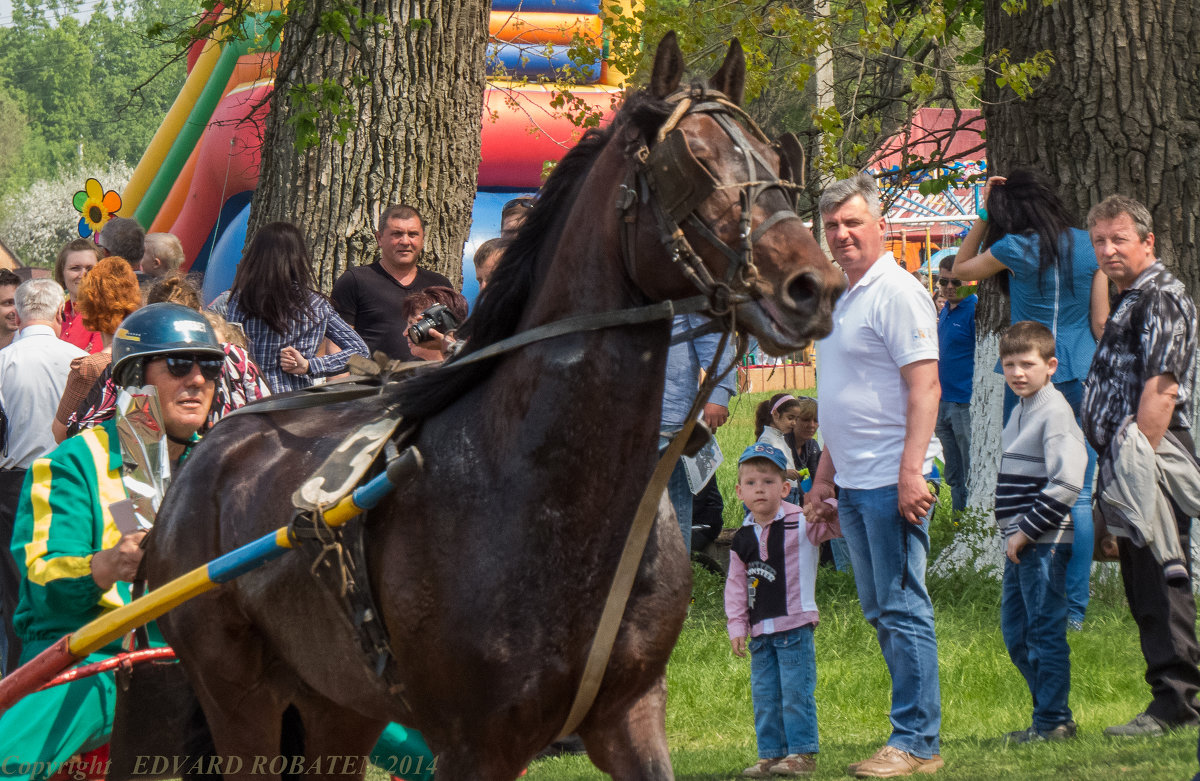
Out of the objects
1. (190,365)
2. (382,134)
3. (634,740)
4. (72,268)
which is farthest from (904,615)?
(72,268)

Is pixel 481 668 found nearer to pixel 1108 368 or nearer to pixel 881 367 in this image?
pixel 881 367

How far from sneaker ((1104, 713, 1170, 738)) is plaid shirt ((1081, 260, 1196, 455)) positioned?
1.20 meters

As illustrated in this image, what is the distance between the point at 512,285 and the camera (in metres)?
3.27

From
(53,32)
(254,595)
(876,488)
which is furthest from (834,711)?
(53,32)

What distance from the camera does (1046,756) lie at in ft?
17.2

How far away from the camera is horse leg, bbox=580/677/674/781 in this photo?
3195mm

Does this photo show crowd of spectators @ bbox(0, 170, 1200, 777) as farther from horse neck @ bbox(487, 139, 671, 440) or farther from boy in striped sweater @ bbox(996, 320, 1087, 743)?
horse neck @ bbox(487, 139, 671, 440)

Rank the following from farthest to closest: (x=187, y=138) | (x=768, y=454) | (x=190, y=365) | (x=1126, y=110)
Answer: (x=187, y=138) < (x=1126, y=110) < (x=768, y=454) < (x=190, y=365)

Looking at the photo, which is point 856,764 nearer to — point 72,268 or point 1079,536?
point 1079,536

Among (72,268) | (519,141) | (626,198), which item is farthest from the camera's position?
(519,141)

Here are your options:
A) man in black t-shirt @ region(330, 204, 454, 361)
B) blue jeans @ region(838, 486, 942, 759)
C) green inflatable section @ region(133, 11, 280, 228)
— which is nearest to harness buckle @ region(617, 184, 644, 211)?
blue jeans @ region(838, 486, 942, 759)

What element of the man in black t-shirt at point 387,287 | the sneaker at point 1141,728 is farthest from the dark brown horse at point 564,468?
the man in black t-shirt at point 387,287

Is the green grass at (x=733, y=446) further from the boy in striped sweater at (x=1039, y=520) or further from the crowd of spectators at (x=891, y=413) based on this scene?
the boy in striped sweater at (x=1039, y=520)

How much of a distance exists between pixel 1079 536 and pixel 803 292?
3.65 m
